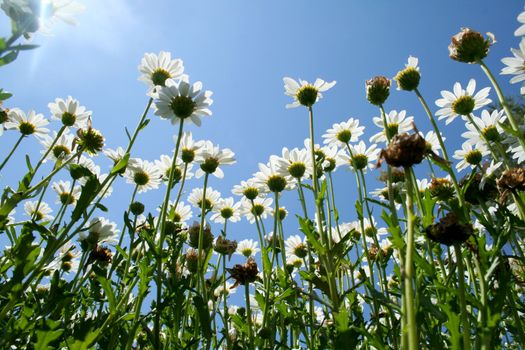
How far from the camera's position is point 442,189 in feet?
7.91

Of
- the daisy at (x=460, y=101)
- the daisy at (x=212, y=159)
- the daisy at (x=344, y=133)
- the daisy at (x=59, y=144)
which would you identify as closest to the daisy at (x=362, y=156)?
the daisy at (x=344, y=133)

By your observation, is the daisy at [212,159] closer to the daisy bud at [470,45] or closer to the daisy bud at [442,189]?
the daisy bud at [442,189]

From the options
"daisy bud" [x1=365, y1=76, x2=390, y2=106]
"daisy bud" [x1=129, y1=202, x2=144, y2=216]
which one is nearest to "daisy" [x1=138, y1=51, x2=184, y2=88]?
"daisy bud" [x1=129, y1=202, x2=144, y2=216]

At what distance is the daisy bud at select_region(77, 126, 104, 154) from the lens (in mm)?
2400

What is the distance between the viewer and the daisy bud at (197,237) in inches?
95.9

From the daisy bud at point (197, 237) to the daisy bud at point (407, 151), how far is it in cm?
159

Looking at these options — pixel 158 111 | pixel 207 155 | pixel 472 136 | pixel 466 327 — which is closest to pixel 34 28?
pixel 466 327

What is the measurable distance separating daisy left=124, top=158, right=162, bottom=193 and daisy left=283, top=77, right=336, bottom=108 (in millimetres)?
1110

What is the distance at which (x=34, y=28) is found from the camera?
1.00 metres

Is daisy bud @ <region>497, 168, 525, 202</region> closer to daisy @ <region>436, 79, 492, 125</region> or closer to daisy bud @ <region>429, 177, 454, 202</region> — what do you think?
daisy bud @ <region>429, 177, 454, 202</region>

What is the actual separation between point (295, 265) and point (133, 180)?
160 cm

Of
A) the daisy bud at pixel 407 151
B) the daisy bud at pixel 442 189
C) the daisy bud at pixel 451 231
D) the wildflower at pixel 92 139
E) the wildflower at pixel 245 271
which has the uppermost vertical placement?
the wildflower at pixel 92 139

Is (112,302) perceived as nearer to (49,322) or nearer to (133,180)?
(49,322)

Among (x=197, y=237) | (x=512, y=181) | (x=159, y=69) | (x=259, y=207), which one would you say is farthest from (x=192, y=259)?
(x=512, y=181)
